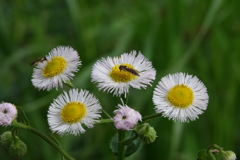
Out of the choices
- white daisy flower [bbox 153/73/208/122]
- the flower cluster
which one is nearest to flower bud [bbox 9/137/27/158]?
the flower cluster

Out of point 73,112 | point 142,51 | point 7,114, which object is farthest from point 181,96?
point 142,51

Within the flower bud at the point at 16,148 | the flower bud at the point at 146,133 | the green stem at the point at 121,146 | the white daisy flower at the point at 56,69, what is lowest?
the flower bud at the point at 16,148

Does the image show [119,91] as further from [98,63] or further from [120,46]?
[120,46]

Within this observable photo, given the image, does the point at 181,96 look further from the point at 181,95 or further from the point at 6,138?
the point at 6,138

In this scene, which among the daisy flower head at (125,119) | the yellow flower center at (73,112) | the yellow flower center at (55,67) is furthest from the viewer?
the yellow flower center at (55,67)

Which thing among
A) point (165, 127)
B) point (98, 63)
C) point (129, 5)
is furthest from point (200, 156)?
point (129, 5)

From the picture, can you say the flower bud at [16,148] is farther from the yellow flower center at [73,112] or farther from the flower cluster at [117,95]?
the yellow flower center at [73,112]

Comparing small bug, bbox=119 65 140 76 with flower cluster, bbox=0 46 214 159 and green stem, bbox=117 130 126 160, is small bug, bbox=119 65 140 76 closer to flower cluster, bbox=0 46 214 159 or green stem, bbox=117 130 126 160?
flower cluster, bbox=0 46 214 159

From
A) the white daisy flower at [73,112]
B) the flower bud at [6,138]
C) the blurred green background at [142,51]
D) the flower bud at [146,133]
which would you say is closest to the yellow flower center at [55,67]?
the white daisy flower at [73,112]
